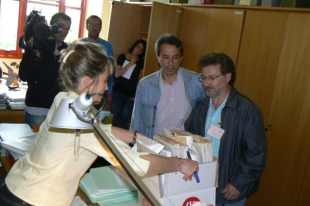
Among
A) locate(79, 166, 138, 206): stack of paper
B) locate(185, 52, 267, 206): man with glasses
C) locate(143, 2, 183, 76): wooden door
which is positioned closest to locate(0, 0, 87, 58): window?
locate(143, 2, 183, 76): wooden door

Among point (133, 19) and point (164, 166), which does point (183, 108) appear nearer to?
point (164, 166)

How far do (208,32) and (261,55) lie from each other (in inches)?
27.9

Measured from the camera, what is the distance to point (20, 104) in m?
3.64

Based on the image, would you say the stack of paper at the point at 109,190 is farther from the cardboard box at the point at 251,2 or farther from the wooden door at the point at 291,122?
the cardboard box at the point at 251,2

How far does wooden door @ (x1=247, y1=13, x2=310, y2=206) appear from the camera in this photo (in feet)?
9.89

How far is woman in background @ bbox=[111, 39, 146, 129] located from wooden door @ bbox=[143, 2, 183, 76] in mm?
443

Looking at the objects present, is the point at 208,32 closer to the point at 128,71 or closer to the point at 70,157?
the point at 128,71

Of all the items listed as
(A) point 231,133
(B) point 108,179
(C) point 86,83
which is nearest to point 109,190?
(B) point 108,179

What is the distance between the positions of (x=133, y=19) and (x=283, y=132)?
8.69ft

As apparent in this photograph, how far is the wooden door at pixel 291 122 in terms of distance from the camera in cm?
302

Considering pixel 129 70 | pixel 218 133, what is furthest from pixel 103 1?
pixel 218 133

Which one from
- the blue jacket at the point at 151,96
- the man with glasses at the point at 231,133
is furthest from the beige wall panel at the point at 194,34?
the man with glasses at the point at 231,133

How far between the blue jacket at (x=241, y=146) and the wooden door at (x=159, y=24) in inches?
77.1

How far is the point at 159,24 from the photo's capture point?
3.94 meters
